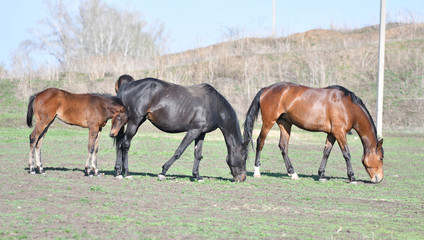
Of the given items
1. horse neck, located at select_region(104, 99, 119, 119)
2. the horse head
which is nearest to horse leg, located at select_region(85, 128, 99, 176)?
horse neck, located at select_region(104, 99, 119, 119)

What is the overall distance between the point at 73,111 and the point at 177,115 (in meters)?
2.31

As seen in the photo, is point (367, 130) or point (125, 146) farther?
point (367, 130)

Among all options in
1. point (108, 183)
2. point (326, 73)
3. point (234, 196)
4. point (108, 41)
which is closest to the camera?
point (234, 196)

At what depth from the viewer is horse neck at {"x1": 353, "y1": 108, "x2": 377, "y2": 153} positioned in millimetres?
13242

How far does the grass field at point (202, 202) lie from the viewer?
7.28m

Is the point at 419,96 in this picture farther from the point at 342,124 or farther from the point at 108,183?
the point at 108,183

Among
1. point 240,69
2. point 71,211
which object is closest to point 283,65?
point 240,69

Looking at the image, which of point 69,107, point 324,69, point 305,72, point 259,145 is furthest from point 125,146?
point 305,72

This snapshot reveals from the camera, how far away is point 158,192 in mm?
10484

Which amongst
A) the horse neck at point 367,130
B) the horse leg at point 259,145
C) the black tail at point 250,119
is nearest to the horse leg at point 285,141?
the horse leg at point 259,145

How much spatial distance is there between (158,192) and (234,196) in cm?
144

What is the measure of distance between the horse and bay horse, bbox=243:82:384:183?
726 mm

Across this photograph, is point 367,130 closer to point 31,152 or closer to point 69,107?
point 69,107

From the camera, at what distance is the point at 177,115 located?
12180 millimetres
